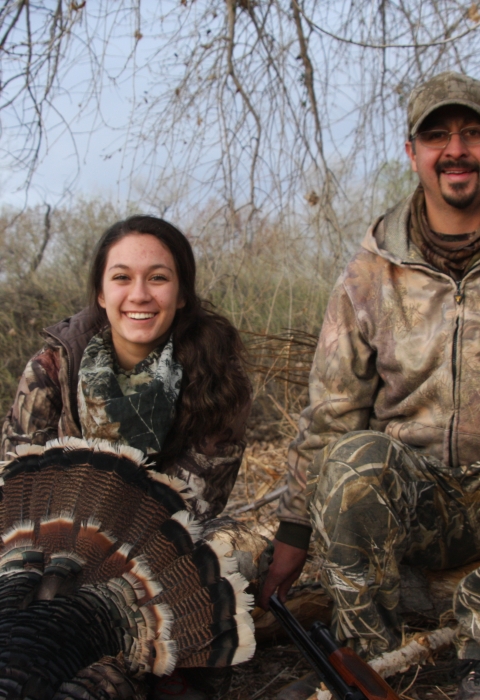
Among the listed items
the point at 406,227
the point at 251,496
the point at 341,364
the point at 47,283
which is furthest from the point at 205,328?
the point at 47,283

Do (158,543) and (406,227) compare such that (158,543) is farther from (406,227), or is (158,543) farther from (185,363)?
(406,227)

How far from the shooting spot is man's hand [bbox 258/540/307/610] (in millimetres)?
2574

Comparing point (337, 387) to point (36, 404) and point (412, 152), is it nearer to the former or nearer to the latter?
point (412, 152)

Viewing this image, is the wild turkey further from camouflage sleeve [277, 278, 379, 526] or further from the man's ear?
the man's ear

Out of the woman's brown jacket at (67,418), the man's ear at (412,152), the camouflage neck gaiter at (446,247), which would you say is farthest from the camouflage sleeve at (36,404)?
the man's ear at (412,152)

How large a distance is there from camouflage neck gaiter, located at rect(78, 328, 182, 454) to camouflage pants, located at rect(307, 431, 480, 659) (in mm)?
649

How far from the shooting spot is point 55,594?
206cm

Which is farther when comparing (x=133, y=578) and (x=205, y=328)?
(x=205, y=328)

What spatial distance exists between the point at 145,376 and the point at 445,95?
161 cm

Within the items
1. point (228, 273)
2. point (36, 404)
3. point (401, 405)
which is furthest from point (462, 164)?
point (228, 273)

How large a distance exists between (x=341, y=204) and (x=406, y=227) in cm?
255

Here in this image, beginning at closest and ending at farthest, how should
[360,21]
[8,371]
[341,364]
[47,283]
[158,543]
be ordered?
[158,543] < [341,364] < [360,21] < [8,371] < [47,283]

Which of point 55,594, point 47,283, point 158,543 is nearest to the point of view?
point 55,594

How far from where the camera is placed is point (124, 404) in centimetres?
272
